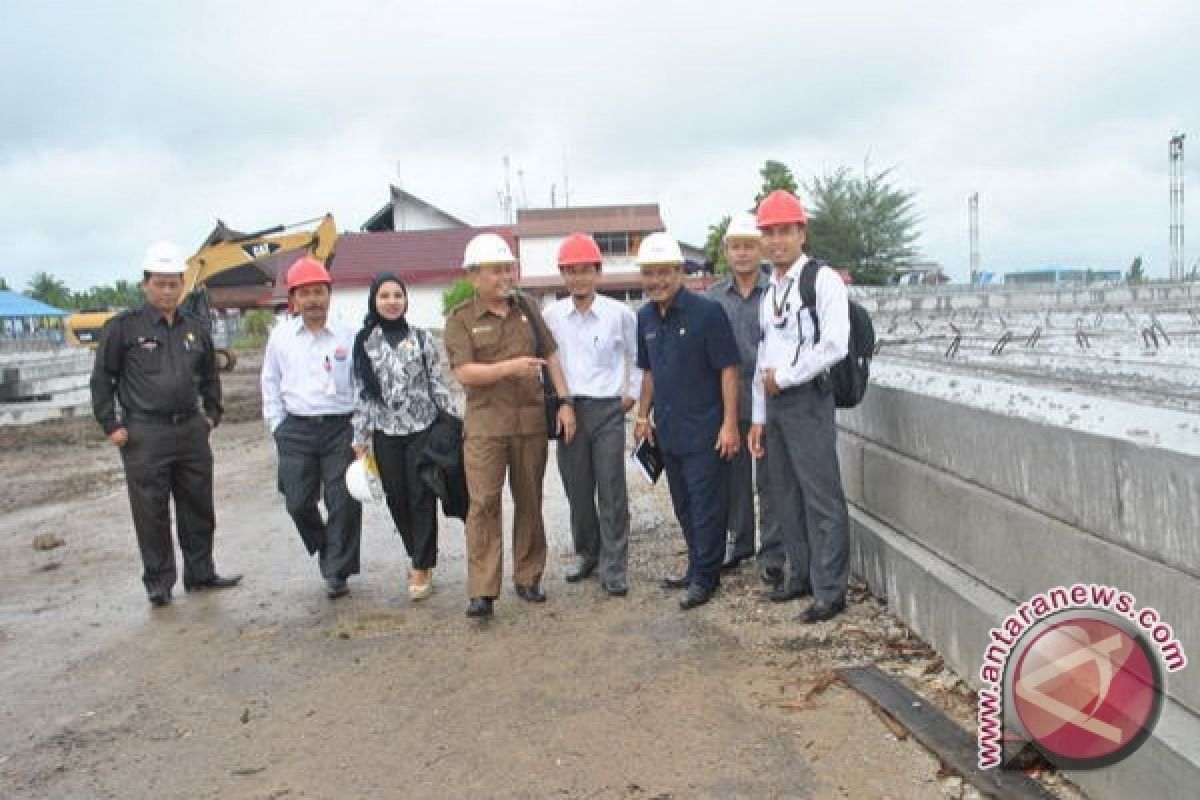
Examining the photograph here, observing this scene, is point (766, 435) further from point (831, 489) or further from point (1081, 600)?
point (1081, 600)

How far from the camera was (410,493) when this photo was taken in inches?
204

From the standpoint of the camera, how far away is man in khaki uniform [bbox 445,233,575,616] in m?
4.75

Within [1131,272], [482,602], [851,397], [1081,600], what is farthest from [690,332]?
[1131,272]

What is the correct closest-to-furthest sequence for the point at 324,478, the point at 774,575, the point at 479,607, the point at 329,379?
the point at 479,607
the point at 774,575
the point at 329,379
the point at 324,478

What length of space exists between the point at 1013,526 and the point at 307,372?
3.63 m

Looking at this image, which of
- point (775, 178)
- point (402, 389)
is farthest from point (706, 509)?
point (775, 178)

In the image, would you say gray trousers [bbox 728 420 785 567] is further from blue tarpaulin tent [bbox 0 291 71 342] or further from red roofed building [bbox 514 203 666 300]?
blue tarpaulin tent [bbox 0 291 71 342]

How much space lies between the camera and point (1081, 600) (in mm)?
2730

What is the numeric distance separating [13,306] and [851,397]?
55.0 m

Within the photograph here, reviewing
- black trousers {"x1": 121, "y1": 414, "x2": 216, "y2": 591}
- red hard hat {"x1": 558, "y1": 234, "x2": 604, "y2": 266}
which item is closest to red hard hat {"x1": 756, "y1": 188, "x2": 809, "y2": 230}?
red hard hat {"x1": 558, "y1": 234, "x2": 604, "y2": 266}

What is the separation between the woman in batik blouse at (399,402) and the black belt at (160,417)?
39.8 inches

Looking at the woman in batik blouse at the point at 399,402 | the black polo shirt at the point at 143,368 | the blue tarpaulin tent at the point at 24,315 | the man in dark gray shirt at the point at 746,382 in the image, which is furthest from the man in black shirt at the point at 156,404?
the blue tarpaulin tent at the point at 24,315

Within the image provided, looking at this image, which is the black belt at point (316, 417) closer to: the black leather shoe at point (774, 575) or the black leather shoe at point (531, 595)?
the black leather shoe at point (531, 595)

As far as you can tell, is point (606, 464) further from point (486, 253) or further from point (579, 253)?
point (486, 253)
